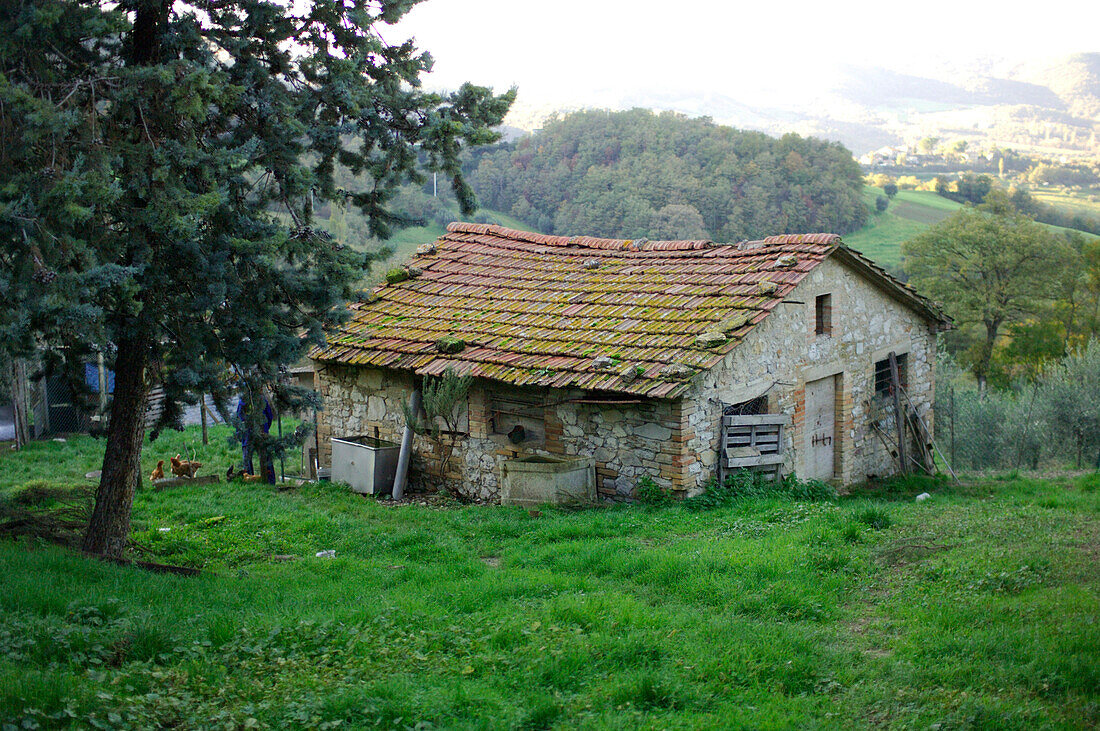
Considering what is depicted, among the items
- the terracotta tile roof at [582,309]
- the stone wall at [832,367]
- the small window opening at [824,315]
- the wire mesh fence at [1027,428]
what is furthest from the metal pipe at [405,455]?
the wire mesh fence at [1027,428]

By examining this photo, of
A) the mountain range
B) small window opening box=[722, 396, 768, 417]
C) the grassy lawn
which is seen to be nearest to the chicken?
the grassy lawn

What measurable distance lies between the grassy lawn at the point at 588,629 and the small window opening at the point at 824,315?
4506 millimetres

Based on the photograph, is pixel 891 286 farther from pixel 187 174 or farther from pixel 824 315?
pixel 187 174

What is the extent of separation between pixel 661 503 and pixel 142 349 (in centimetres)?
604

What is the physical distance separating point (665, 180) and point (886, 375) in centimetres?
3107

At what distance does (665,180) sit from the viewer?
4409 centimetres

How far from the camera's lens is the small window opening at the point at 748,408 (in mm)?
11130

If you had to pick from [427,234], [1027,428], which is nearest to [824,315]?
[1027,428]

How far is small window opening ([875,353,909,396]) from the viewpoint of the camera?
1445 cm

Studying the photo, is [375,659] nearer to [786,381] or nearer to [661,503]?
[661,503]

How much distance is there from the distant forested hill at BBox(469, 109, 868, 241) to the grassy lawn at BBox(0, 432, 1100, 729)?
109ft

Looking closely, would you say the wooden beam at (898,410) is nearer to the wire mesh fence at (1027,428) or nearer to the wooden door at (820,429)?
the wooden door at (820,429)

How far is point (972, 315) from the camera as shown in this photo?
37.4 metres

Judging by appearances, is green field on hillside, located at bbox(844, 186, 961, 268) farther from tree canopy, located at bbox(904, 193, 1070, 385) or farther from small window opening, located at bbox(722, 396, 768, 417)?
small window opening, located at bbox(722, 396, 768, 417)
